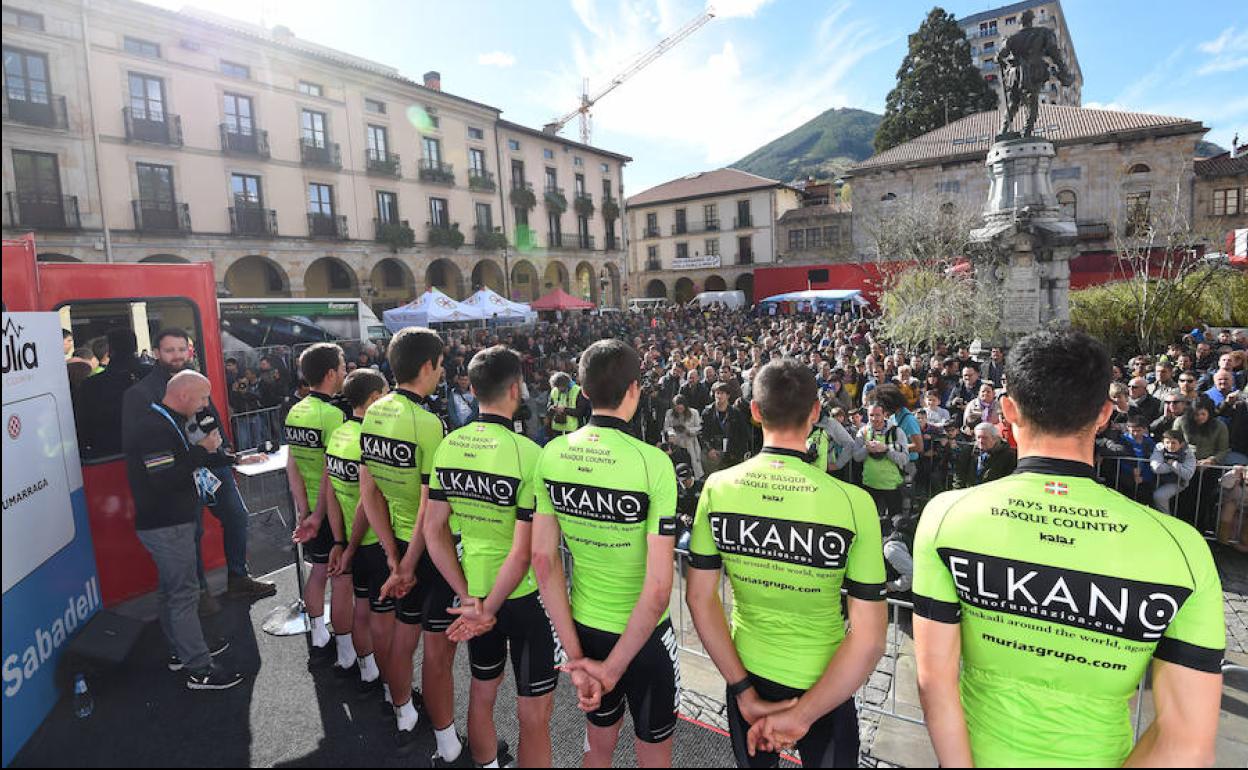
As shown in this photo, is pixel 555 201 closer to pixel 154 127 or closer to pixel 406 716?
pixel 154 127

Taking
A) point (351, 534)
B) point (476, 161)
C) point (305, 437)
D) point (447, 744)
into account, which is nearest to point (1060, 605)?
point (447, 744)

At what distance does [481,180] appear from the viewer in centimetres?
3419

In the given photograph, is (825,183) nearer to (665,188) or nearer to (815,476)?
(665,188)

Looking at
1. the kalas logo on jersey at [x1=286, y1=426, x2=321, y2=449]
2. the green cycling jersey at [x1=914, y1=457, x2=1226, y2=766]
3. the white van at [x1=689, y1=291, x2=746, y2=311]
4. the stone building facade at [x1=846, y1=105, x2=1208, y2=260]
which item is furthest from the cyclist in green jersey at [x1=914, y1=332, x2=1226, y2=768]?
the white van at [x1=689, y1=291, x2=746, y2=311]

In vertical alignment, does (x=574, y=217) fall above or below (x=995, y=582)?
above

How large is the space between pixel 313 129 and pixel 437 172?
6246 millimetres

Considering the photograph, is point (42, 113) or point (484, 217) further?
point (484, 217)

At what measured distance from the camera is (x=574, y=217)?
1610 inches

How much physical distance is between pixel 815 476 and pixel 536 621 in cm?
149

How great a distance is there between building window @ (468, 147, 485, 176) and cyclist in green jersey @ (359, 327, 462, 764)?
33180mm

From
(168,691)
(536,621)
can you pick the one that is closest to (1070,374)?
(536,621)

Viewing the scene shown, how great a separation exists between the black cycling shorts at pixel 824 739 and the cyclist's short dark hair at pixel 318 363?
3473mm

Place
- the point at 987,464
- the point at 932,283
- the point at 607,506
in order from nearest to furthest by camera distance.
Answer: the point at 607,506, the point at 987,464, the point at 932,283

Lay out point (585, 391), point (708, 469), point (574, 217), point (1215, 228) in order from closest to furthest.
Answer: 1. point (585, 391)
2. point (708, 469)
3. point (1215, 228)
4. point (574, 217)
